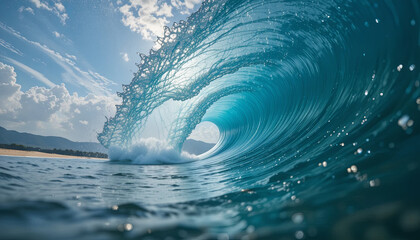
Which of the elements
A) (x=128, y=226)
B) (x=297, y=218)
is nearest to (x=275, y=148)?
(x=297, y=218)

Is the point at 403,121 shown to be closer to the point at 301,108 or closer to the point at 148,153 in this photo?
the point at 301,108

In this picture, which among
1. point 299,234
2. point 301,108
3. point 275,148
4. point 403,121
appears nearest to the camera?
point 299,234

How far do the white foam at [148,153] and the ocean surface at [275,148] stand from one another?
0.08m

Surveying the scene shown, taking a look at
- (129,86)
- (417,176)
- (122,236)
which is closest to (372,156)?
(417,176)

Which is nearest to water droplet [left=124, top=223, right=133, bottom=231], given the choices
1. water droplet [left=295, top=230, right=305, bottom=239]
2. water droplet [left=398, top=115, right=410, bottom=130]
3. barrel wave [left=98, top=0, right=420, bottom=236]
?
barrel wave [left=98, top=0, right=420, bottom=236]

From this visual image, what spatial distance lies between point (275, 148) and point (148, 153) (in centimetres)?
827

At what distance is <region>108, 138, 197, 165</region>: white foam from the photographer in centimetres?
1200

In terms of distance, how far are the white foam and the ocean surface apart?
8cm

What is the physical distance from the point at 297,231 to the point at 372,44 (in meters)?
5.75

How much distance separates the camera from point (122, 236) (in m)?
1.33

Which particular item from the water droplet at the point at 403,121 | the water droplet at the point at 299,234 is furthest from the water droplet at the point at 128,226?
the water droplet at the point at 403,121

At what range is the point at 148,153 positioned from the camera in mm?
12227

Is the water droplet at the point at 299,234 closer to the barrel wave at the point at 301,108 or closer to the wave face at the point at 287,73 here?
the barrel wave at the point at 301,108

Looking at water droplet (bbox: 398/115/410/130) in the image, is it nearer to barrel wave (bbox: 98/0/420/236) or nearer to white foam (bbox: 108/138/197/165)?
barrel wave (bbox: 98/0/420/236)
